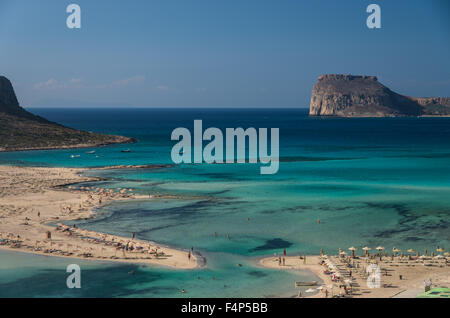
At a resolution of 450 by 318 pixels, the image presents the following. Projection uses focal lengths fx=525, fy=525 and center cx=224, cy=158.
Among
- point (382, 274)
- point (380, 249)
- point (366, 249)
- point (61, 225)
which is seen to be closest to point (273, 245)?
point (366, 249)

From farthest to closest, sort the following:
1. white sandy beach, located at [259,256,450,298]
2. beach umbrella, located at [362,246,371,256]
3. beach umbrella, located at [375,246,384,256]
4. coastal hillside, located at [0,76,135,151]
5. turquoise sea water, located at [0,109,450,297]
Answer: coastal hillside, located at [0,76,135,151]
beach umbrella, located at [362,246,371,256]
beach umbrella, located at [375,246,384,256]
turquoise sea water, located at [0,109,450,297]
white sandy beach, located at [259,256,450,298]

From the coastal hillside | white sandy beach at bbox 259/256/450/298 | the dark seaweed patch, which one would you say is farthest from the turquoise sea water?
the coastal hillside

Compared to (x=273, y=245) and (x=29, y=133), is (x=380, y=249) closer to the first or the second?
(x=273, y=245)

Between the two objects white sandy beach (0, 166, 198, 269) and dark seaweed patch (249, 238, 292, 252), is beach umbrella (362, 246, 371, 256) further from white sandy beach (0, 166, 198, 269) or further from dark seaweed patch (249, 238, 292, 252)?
white sandy beach (0, 166, 198, 269)

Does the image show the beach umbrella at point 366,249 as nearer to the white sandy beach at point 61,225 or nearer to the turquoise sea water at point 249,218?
the turquoise sea water at point 249,218

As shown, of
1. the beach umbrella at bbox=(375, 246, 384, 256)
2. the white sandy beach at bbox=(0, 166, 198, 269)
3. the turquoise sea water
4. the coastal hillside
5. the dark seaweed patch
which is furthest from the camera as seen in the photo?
the coastal hillside
